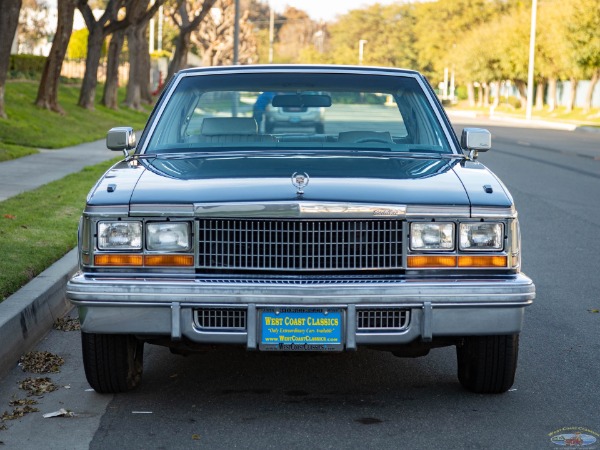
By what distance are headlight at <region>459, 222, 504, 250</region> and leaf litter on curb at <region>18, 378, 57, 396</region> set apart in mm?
2194

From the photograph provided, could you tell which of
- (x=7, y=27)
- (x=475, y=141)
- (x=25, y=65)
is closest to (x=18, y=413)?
(x=475, y=141)

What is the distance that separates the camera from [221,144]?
634 cm

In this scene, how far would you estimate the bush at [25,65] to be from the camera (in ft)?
125

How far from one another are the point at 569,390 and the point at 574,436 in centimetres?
85

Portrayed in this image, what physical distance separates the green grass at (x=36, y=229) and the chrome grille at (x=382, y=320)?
2888 mm

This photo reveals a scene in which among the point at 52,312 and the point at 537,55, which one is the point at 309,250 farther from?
the point at 537,55

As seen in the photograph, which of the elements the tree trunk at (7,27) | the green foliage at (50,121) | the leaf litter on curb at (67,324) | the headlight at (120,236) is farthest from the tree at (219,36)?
the headlight at (120,236)

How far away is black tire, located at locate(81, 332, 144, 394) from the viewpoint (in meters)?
5.31

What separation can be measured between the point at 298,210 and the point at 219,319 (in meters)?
0.59

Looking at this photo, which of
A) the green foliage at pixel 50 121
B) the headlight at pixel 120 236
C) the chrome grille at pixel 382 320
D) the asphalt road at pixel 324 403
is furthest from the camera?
the green foliage at pixel 50 121

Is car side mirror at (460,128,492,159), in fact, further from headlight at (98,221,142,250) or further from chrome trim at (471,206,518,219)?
headlight at (98,221,142,250)

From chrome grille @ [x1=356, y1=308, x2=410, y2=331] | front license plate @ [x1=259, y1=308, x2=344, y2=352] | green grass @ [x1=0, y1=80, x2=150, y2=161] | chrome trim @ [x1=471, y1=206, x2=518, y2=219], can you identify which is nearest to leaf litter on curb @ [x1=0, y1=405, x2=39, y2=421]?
front license plate @ [x1=259, y1=308, x2=344, y2=352]

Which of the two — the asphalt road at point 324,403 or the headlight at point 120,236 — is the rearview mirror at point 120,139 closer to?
the asphalt road at point 324,403

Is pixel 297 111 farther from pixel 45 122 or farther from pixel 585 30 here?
pixel 585 30
